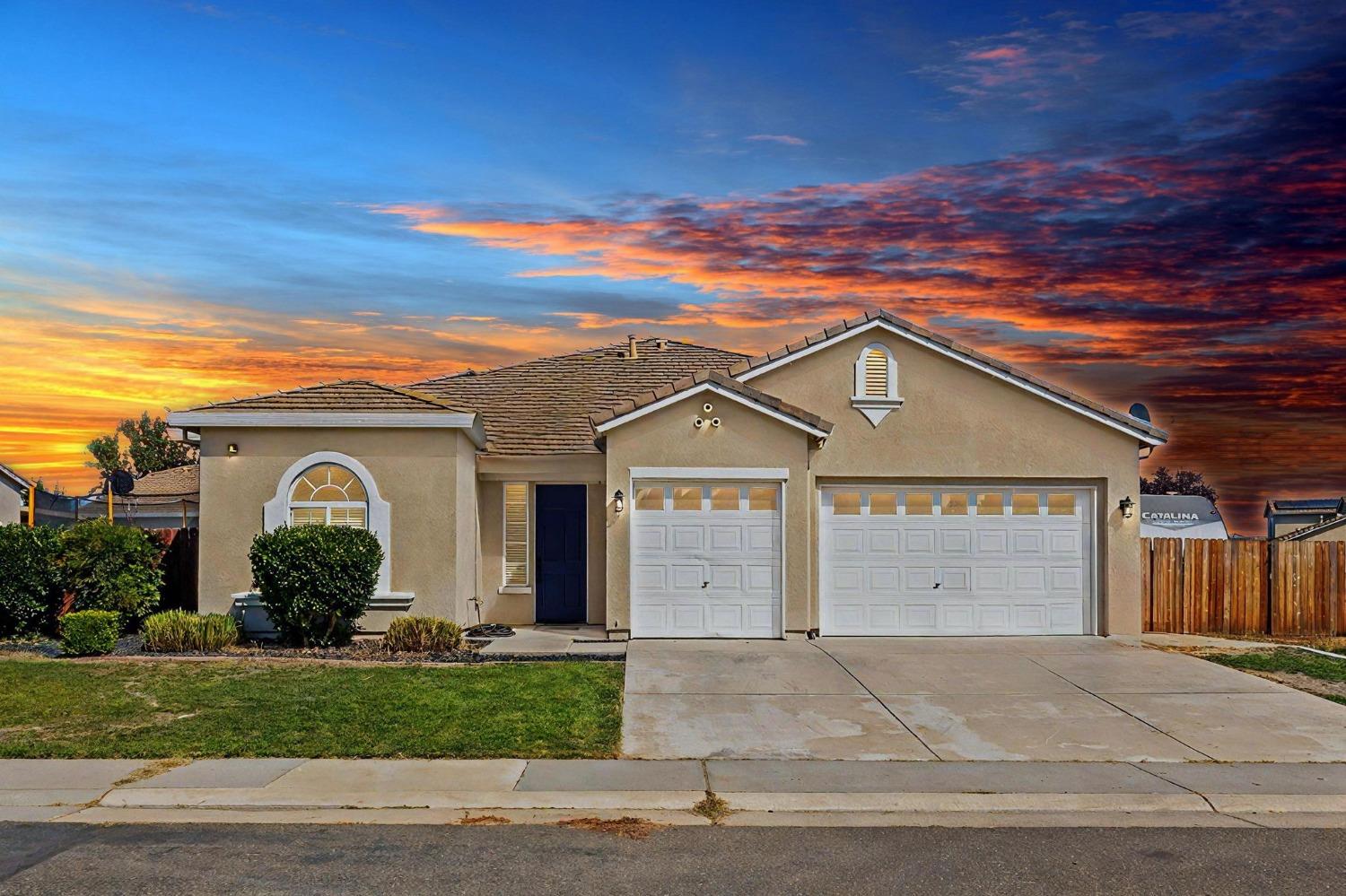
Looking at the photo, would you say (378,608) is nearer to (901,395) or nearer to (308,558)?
(308,558)

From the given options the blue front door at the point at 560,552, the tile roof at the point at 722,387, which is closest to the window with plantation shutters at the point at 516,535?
the blue front door at the point at 560,552

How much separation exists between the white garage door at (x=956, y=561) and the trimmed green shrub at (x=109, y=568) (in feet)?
33.8

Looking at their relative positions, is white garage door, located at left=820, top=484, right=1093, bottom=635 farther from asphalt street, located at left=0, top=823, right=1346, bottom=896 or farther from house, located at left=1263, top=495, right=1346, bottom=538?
house, located at left=1263, top=495, right=1346, bottom=538

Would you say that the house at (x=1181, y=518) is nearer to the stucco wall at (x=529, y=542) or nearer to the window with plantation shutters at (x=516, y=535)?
the stucco wall at (x=529, y=542)

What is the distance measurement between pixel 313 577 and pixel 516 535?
4.01m

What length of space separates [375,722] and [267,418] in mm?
7584

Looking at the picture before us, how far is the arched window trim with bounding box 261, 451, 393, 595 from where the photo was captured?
56.2 ft

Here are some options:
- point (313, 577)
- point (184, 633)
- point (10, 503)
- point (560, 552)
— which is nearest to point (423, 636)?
point (313, 577)

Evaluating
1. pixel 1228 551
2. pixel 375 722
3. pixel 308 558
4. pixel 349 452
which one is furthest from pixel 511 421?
pixel 1228 551

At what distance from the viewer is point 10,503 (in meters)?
33.9

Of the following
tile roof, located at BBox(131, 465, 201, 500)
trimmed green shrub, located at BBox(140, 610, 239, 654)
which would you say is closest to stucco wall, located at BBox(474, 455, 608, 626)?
trimmed green shrub, located at BBox(140, 610, 239, 654)

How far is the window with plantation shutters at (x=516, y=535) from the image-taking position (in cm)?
1883

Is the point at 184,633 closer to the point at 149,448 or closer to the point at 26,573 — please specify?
the point at 26,573

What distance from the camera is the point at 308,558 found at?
15.6m
